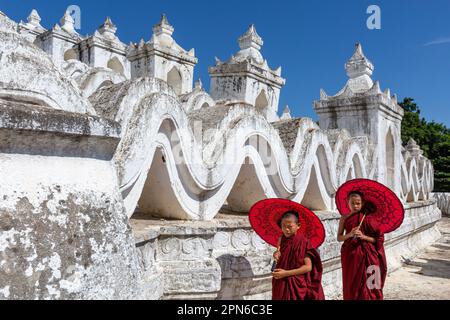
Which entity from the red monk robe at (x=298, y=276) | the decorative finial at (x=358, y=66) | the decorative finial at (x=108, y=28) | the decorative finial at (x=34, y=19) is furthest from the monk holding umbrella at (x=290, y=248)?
the decorative finial at (x=34, y=19)

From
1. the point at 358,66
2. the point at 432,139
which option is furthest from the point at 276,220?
the point at 432,139

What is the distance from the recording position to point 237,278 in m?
4.09

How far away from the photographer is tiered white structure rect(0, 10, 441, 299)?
5.87 ft

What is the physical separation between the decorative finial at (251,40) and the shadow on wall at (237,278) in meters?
9.36

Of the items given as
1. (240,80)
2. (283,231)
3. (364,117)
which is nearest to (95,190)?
(283,231)

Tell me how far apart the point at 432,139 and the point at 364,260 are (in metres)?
29.0

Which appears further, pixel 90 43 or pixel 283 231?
pixel 90 43

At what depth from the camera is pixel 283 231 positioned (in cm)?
375

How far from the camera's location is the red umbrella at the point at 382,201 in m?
4.55

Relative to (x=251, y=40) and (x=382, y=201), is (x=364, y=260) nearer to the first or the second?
(x=382, y=201)

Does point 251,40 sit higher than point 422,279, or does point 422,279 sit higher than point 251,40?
point 251,40

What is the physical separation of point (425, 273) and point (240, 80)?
20.5 ft

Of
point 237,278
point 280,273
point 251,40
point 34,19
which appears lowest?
point 237,278

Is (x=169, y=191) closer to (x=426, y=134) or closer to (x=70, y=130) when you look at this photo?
(x=70, y=130)
